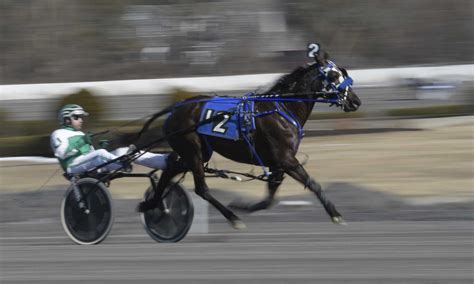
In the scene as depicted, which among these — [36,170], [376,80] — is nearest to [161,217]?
[36,170]

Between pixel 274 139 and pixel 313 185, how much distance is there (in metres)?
0.56

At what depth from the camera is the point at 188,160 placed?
8367 millimetres

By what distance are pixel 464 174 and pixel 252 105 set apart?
5.66 meters

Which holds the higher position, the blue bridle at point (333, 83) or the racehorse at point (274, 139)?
the blue bridle at point (333, 83)

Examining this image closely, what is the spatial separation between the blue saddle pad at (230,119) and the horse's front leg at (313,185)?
1.62ft

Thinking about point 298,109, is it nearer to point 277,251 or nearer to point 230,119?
point 230,119

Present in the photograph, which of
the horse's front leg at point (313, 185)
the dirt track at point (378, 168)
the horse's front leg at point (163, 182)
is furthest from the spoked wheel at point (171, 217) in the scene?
the dirt track at point (378, 168)

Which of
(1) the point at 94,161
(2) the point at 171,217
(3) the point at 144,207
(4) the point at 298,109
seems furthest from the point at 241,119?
(1) the point at 94,161

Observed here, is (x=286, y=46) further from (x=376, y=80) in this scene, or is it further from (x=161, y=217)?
(x=161, y=217)

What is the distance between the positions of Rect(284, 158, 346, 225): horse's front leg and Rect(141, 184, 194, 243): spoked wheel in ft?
3.21

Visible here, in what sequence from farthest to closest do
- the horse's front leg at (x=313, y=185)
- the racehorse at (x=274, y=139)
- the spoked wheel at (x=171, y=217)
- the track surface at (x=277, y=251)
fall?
the spoked wheel at (x=171, y=217) < the racehorse at (x=274, y=139) < the horse's front leg at (x=313, y=185) < the track surface at (x=277, y=251)

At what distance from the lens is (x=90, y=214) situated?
8.07 meters

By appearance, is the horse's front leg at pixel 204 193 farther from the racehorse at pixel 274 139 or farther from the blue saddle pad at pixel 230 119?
the blue saddle pad at pixel 230 119

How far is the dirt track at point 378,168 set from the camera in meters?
12.0
